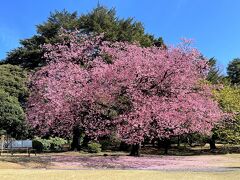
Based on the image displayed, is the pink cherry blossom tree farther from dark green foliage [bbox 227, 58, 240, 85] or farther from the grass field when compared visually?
dark green foliage [bbox 227, 58, 240, 85]

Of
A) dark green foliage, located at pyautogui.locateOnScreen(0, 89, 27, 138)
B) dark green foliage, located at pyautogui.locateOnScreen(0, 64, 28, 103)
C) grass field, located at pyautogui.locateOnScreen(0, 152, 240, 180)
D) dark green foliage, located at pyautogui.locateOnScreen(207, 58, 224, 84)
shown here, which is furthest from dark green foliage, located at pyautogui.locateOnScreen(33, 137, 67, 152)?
dark green foliage, located at pyautogui.locateOnScreen(207, 58, 224, 84)

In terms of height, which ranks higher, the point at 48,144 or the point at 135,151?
the point at 48,144

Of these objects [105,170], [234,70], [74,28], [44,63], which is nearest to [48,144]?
[44,63]

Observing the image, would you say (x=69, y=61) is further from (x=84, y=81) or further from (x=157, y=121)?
(x=157, y=121)

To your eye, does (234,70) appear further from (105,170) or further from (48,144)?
(105,170)

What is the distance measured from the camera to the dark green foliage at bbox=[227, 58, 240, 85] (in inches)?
3121

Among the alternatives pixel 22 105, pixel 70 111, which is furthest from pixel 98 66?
pixel 22 105

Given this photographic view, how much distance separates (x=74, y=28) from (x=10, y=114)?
57.0ft

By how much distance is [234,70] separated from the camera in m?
81.3

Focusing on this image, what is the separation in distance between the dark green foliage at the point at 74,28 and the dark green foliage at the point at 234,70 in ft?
72.9

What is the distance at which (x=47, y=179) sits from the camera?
658 inches

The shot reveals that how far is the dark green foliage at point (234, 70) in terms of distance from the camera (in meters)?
79.3

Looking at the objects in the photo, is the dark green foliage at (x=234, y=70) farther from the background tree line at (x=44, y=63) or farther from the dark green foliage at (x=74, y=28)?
the dark green foliage at (x=74, y=28)

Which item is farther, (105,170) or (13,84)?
(13,84)
